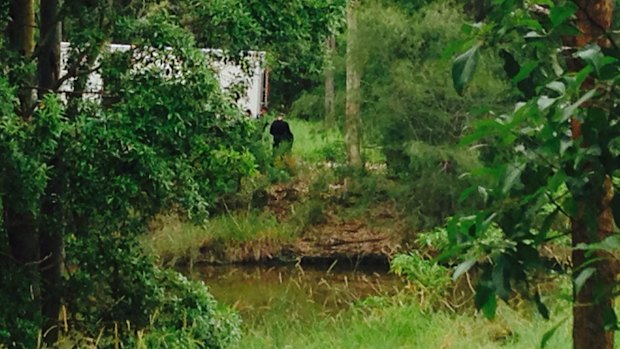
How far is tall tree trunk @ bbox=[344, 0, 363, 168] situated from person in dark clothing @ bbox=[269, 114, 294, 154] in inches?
43.1

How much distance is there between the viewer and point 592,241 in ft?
6.14

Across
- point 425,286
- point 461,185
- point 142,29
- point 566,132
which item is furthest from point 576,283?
point 461,185

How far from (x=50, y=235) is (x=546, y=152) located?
532cm

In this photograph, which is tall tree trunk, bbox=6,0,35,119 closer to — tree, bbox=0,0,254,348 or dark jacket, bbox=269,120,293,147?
tree, bbox=0,0,254,348

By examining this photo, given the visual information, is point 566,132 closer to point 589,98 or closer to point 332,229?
point 589,98

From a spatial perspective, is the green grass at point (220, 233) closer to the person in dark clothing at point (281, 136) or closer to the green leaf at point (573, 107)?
the person in dark clothing at point (281, 136)

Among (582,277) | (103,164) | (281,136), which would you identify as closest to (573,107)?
(582,277)

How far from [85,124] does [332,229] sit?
10731 millimetres

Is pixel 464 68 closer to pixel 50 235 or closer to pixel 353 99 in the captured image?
pixel 50 235

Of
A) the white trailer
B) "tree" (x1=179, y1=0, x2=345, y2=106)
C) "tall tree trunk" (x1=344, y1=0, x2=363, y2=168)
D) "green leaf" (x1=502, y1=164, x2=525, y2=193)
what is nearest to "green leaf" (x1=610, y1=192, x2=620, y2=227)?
"green leaf" (x1=502, y1=164, x2=525, y2=193)

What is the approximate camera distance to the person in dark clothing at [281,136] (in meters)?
17.2

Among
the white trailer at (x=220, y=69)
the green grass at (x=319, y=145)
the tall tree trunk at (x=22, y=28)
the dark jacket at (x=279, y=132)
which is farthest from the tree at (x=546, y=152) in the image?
the dark jacket at (x=279, y=132)

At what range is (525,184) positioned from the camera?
1.72m

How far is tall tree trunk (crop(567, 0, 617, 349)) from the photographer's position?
1714 millimetres
